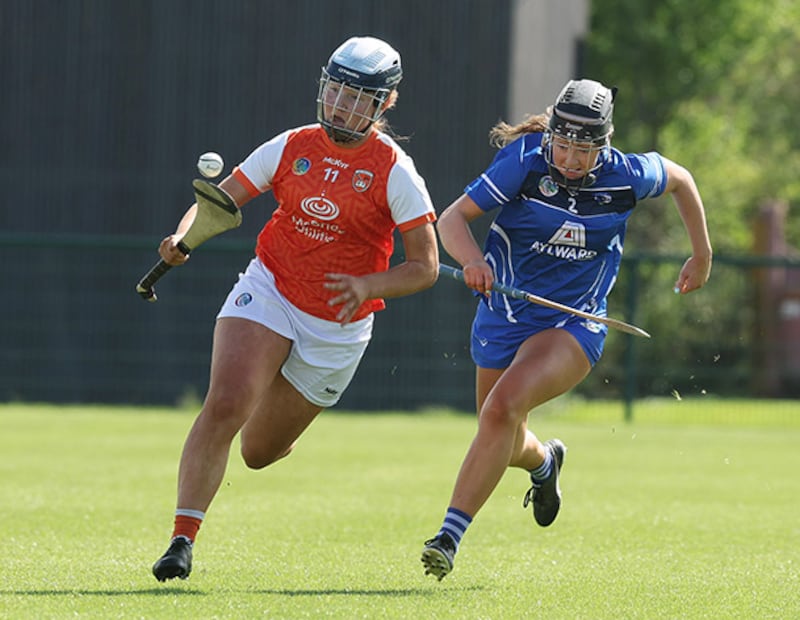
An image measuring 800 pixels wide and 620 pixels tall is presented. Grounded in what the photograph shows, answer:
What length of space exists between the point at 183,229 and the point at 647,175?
2.08 m

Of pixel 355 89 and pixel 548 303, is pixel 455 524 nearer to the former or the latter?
pixel 548 303

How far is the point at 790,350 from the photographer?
81.0 ft

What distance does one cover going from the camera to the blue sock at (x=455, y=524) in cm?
625

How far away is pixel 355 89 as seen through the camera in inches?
257

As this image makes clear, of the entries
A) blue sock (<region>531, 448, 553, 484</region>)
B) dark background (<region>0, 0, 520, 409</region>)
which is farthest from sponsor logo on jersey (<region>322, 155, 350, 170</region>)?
dark background (<region>0, 0, 520, 409</region>)

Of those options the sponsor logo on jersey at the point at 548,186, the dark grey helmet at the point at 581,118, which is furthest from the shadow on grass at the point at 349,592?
the dark grey helmet at the point at 581,118

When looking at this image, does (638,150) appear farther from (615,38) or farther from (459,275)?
(459,275)

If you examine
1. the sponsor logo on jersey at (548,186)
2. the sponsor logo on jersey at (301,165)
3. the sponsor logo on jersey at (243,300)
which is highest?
the sponsor logo on jersey at (301,165)

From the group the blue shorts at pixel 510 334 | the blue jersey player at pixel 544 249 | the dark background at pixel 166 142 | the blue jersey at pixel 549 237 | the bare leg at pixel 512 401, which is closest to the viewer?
the bare leg at pixel 512 401

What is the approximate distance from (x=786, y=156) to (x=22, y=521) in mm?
41468

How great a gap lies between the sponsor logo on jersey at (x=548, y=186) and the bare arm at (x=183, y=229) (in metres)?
1.30

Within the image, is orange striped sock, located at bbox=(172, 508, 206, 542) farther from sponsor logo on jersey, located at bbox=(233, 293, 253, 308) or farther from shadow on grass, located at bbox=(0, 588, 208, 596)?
Result: sponsor logo on jersey, located at bbox=(233, 293, 253, 308)

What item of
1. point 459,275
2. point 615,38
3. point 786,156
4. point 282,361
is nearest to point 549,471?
point 459,275

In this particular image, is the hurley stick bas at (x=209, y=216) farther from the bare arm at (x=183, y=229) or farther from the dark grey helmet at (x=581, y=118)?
the dark grey helmet at (x=581, y=118)
